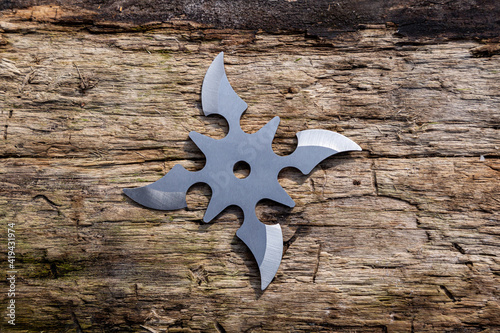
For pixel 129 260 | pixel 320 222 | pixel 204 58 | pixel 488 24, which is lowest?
pixel 129 260

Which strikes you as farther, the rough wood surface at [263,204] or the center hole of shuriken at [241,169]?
the center hole of shuriken at [241,169]

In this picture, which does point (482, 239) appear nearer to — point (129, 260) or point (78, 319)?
point (129, 260)

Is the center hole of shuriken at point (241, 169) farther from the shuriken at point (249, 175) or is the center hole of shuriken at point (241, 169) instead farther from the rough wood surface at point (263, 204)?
the rough wood surface at point (263, 204)

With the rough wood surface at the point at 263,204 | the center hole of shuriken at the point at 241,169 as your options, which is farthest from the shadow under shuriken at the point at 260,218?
the center hole of shuriken at the point at 241,169

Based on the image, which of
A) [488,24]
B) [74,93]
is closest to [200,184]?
[74,93]

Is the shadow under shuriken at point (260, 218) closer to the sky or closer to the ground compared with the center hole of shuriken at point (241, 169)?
closer to the ground

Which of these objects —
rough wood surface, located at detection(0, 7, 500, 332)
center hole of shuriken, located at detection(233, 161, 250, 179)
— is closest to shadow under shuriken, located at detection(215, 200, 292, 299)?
rough wood surface, located at detection(0, 7, 500, 332)
